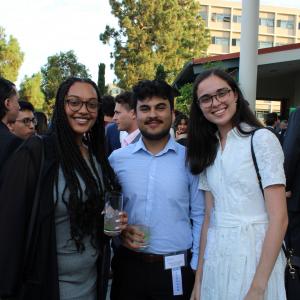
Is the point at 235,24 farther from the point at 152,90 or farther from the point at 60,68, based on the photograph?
the point at 152,90

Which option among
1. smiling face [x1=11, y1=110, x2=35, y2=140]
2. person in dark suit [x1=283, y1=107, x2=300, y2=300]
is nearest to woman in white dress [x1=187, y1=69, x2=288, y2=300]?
person in dark suit [x1=283, y1=107, x2=300, y2=300]

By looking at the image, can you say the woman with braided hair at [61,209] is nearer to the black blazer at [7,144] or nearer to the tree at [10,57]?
the black blazer at [7,144]

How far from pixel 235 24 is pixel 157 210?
3354 inches

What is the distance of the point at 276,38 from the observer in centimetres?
8450

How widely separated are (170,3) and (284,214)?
106 ft

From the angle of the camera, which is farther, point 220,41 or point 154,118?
point 220,41

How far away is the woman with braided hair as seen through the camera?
199 centimetres

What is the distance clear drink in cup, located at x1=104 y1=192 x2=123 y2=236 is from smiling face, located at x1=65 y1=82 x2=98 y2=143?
48 cm

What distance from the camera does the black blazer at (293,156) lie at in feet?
12.0

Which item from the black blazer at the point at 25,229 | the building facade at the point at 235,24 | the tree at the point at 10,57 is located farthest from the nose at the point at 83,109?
the building facade at the point at 235,24

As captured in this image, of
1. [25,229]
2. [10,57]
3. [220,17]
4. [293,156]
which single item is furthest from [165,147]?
[220,17]

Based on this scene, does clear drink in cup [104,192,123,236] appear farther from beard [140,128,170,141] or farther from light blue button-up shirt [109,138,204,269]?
beard [140,128,170,141]

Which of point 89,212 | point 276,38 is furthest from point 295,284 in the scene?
point 276,38

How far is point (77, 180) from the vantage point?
2.21 m
